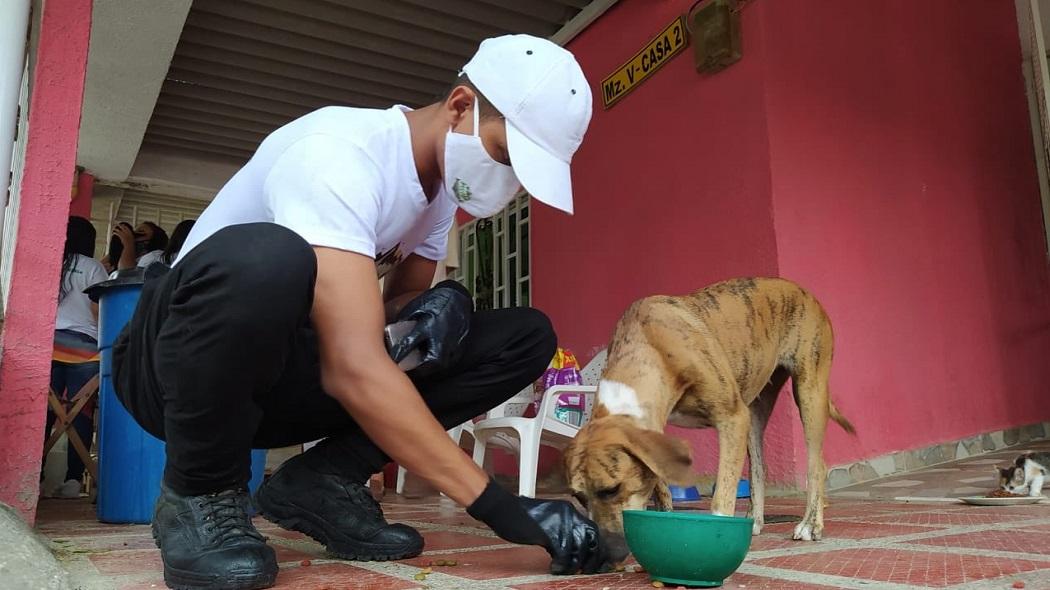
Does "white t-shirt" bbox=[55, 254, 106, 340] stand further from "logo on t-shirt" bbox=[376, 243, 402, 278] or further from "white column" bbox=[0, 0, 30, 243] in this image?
"logo on t-shirt" bbox=[376, 243, 402, 278]

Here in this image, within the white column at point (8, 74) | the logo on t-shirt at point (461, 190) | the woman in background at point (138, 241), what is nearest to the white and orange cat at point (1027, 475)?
the logo on t-shirt at point (461, 190)

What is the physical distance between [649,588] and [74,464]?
490 centimetres

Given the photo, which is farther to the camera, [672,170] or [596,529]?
[672,170]

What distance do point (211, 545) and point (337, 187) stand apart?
764 mm

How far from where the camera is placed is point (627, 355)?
2689 millimetres

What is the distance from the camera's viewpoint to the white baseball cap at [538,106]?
6.10 feet

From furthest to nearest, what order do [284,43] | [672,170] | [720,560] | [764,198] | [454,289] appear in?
[284,43] → [672,170] → [764,198] → [454,289] → [720,560]

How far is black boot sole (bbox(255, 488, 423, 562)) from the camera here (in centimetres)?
198

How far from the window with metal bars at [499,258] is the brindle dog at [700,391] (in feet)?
11.2

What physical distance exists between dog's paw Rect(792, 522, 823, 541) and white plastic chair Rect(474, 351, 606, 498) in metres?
1.21

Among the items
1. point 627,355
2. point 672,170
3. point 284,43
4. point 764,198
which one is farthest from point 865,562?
point 284,43

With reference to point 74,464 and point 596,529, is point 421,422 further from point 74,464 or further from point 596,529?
point 74,464

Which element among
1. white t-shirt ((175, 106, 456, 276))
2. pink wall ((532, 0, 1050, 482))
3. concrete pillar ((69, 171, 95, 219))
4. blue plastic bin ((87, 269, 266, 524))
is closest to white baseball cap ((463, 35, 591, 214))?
white t-shirt ((175, 106, 456, 276))

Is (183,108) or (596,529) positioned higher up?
(183,108)
